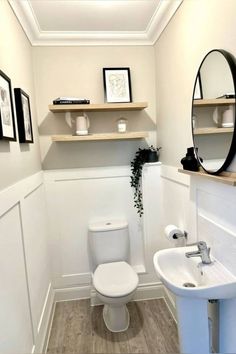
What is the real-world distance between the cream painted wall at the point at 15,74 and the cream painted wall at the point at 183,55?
1110 millimetres

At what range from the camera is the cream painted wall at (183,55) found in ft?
3.98

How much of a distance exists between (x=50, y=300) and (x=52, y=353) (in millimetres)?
465

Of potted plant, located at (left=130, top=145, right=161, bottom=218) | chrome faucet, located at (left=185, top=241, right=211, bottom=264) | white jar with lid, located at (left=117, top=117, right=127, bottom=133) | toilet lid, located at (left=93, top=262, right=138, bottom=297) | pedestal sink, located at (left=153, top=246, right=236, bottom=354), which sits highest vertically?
white jar with lid, located at (left=117, top=117, right=127, bottom=133)

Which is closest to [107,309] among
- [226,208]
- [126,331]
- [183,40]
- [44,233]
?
[126,331]

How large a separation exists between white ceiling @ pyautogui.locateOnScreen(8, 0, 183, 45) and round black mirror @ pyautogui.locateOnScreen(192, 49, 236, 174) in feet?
2.27

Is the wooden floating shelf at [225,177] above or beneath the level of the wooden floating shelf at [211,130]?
beneath

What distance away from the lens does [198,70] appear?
144cm

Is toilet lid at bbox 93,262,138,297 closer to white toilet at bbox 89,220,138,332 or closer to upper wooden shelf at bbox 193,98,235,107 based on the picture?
white toilet at bbox 89,220,138,332

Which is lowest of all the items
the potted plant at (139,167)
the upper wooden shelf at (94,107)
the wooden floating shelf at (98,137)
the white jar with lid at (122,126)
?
the potted plant at (139,167)

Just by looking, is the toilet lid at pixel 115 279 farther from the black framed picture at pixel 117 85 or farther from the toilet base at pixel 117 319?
the black framed picture at pixel 117 85

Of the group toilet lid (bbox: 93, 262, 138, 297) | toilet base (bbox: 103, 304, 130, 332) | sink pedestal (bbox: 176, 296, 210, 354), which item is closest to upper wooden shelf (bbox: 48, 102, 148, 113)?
toilet lid (bbox: 93, 262, 138, 297)

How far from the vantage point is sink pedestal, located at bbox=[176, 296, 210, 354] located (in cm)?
132

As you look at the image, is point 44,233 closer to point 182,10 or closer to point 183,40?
point 183,40

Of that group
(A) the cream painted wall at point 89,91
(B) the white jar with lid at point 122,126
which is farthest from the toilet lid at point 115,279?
(B) the white jar with lid at point 122,126
